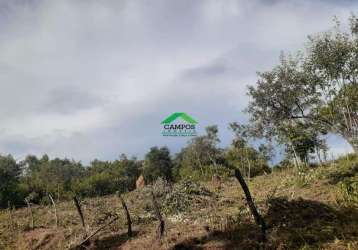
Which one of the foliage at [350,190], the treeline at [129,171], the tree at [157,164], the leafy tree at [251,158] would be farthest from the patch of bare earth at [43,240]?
the tree at [157,164]

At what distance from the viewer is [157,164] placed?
69.9 metres

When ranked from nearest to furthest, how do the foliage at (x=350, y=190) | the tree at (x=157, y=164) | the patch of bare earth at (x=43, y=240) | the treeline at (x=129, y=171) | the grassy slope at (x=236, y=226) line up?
1. the grassy slope at (x=236, y=226)
2. the foliage at (x=350, y=190)
3. the patch of bare earth at (x=43, y=240)
4. the treeline at (x=129, y=171)
5. the tree at (x=157, y=164)

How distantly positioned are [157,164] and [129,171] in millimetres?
7350

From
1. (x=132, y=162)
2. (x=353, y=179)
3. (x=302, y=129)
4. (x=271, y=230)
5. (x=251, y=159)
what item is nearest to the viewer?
(x=271, y=230)

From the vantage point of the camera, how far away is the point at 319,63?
2281 cm

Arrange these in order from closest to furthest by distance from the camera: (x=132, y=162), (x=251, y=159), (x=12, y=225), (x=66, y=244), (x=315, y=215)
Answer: (x=315, y=215), (x=66, y=244), (x=12, y=225), (x=251, y=159), (x=132, y=162)

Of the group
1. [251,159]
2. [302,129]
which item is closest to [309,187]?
[302,129]

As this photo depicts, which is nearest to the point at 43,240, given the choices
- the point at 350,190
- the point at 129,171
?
the point at 350,190

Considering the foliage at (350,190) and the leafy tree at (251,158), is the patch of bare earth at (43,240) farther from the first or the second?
the leafy tree at (251,158)

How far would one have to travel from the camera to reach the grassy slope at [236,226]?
50.1ft

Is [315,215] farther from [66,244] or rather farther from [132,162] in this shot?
[132,162]

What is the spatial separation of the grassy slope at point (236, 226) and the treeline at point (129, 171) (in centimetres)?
761

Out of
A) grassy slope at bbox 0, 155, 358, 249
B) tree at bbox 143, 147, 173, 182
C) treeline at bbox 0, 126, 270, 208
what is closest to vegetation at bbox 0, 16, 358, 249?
grassy slope at bbox 0, 155, 358, 249

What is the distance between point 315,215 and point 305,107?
31.2ft
